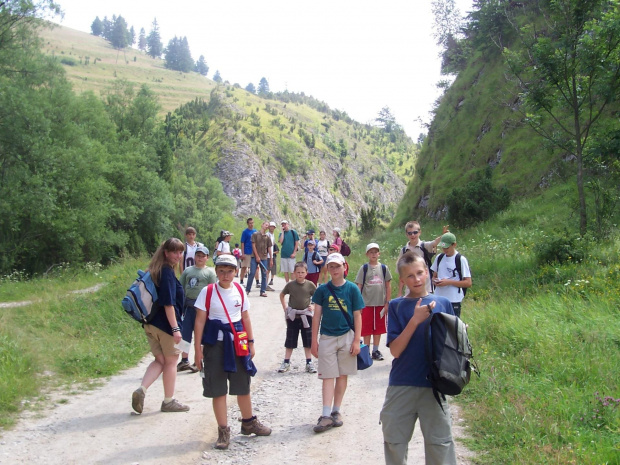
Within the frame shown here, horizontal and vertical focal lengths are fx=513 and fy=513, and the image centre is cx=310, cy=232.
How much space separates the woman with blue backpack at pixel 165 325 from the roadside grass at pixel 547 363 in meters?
3.32

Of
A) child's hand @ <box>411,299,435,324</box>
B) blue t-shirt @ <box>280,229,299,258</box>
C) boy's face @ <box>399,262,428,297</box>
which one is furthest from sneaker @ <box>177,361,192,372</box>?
blue t-shirt @ <box>280,229,299,258</box>

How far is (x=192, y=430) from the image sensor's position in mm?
5391

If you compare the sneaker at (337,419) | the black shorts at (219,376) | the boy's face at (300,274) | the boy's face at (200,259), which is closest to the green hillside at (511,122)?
the boy's face at (300,274)

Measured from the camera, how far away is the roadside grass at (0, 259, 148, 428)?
6.40 meters

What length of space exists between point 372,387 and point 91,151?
25.9 meters

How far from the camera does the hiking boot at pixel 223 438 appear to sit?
4.95 meters

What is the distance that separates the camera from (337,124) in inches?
6540

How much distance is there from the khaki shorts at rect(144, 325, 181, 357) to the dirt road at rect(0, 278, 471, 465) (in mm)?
696

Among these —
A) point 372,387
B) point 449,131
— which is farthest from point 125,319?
point 449,131

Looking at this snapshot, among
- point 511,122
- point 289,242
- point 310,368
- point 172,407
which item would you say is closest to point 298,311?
point 310,368

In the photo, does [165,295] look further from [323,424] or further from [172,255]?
[323,424]

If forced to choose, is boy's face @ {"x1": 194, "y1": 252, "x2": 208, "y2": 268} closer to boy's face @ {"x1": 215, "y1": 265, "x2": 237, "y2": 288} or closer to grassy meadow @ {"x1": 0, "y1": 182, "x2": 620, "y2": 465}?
grassy meadow @ {"x1": 0, "y1": 182, "x2": 620, "y2": 465}

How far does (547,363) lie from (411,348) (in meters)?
3.48

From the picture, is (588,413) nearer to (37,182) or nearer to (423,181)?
(37,182)
